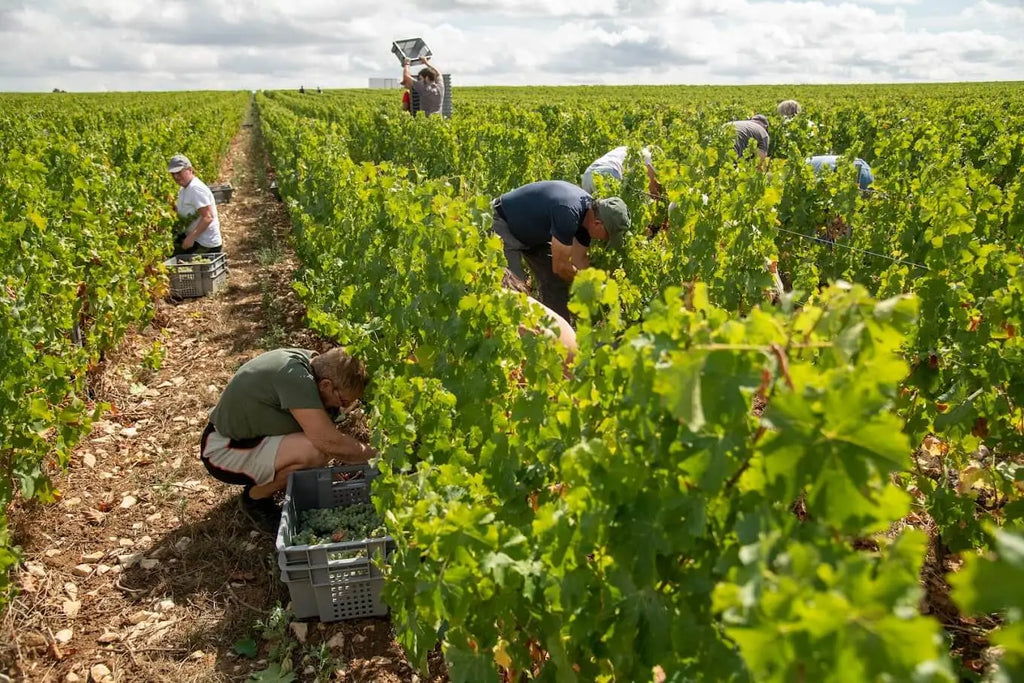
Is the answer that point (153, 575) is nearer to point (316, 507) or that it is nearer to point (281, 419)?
point (316, 507)

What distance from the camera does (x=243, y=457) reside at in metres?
3.82

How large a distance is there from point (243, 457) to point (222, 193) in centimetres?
1023

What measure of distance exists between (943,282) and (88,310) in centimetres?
539

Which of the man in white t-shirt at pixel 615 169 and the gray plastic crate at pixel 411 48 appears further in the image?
the gray plastic crate at pixel 411 48

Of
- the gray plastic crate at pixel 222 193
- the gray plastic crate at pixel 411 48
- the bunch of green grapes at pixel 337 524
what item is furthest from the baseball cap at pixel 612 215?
the gray plastic crate at pixel 411 48

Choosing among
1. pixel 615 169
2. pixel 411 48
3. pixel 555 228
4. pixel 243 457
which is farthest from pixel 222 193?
pixel 243 457

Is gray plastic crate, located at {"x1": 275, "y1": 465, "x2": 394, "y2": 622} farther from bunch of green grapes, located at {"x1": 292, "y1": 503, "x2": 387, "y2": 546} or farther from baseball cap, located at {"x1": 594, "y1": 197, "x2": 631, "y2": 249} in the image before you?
baseball cap, located at {"x1": 594, "y1": 197, "x2": 631, "y2": 249}

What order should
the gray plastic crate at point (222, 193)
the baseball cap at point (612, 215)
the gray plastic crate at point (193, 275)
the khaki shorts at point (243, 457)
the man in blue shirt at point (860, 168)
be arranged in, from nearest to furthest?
the khaki shorts at point (243, 457)
the baseball cap at point (612, 215)
the man in blue shirt at point (860, 168)
the gray plastic crate at point (193, 275)
the gray plastic crate at point (222, 193)

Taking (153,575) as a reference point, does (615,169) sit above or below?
above

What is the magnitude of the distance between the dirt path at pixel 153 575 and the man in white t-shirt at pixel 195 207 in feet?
8.14

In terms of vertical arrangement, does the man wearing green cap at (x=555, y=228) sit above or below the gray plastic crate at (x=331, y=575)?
above

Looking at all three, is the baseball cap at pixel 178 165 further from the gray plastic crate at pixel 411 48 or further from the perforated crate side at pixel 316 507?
the gray plastic crate at pixel 411 48

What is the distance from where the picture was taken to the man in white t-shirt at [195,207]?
787 centimetres

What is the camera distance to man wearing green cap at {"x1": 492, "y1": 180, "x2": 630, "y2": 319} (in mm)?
4871
